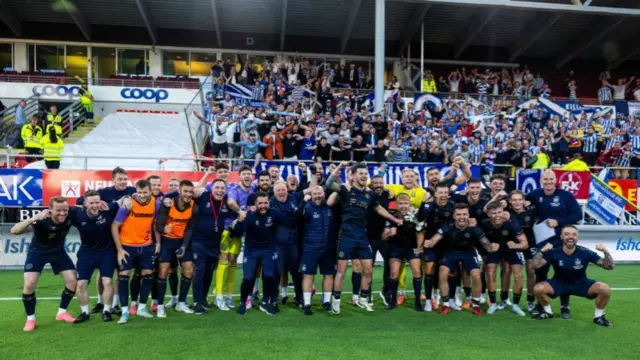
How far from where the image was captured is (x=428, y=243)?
7781 millimetres

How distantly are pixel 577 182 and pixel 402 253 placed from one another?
25.9 ft

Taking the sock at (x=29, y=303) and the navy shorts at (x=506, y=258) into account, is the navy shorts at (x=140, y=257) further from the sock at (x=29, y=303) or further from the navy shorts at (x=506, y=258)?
the navy shorts at (x=506, y=258)

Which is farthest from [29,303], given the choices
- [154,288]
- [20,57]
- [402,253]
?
[20,57]

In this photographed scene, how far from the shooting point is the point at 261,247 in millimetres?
7621

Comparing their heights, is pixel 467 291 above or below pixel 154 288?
below

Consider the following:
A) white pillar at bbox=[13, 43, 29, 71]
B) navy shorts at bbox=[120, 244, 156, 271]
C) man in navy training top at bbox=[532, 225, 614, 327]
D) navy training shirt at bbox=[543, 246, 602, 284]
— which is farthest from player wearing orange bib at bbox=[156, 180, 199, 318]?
white pillar at bbox=[13, 43, 29, 71]

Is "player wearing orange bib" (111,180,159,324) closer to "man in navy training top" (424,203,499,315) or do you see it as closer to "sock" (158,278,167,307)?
"sock" (158,278,167,307)

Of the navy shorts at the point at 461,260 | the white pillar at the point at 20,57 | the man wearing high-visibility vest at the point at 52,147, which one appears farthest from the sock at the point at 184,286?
the white pillar at the point at 20,57

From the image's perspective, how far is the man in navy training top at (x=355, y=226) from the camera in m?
7.61

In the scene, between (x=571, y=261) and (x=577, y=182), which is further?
(x=577, y=182)

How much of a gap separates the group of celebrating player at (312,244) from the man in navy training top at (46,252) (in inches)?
0.8

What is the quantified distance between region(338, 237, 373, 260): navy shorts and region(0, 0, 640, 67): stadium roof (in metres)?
18.2

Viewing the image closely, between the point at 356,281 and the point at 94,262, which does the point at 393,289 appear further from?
the point at 94,262

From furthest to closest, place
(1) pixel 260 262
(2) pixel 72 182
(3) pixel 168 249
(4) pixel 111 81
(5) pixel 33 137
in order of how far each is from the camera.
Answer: (4) pixel 111 81 < (5) pixel 33 137 < (2) pixel 72 182 < (1) pixel 260 262 < (3) pixel 168 249
